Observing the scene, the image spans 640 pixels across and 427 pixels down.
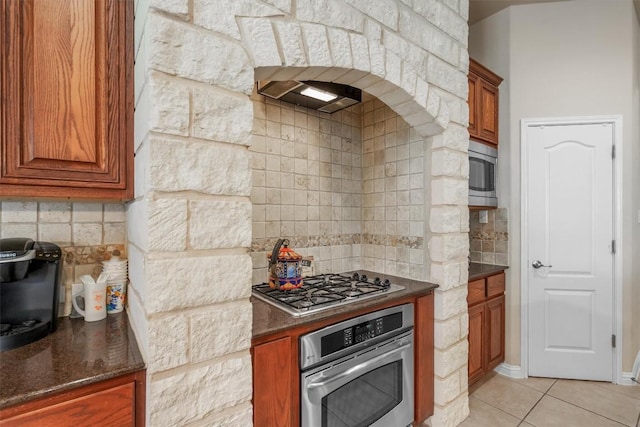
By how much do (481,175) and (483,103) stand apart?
59 centimetres

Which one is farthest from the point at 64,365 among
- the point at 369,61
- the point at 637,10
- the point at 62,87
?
the point at 637,10

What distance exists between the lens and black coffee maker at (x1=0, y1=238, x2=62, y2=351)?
1.09 meters

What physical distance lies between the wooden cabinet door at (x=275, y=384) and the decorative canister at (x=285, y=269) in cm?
53

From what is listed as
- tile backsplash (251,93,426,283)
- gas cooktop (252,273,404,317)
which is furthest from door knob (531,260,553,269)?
gas cooktop (252,273,404,317)

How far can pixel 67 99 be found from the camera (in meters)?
1.14

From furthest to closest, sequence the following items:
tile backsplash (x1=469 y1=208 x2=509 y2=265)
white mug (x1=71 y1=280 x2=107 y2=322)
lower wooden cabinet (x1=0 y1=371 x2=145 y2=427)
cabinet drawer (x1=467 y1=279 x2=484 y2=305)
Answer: tile backsplash (x1=469 y1=208 x2=509 y2=265)
cabinet drawer (x1=467 y1=279 x2=484 y2=305)
white mug (x1=71 y1=280 x2=107 y2=322)
lower wooden cabinet (x1=0 y1=371 x2=145 y2=427)

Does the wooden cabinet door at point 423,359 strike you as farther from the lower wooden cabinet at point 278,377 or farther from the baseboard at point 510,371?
the baseboard at point 510,371

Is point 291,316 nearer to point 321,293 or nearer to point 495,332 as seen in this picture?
point 321,293

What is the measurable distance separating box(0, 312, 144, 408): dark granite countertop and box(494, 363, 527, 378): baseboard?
290 cm

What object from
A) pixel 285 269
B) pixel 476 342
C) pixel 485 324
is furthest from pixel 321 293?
pixel 485 324

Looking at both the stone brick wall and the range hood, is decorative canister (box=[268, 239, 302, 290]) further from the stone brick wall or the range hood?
the range hood

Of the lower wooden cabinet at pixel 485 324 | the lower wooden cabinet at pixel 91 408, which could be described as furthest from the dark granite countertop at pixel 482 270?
the lower wooden cabinet at pixel 91 408

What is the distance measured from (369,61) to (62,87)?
1.19m

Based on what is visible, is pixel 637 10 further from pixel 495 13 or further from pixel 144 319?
pixel 144 319
